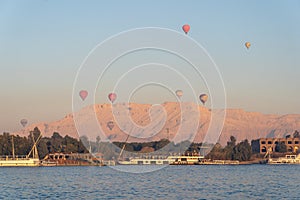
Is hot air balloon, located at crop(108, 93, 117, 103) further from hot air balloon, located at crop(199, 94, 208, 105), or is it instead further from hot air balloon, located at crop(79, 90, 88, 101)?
hot air balloon, located at crop(199, 94, 208, 105)

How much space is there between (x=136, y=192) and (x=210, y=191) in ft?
30.5

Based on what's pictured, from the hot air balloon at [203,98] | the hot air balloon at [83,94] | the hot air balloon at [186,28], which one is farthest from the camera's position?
the hot air balloon at [203,98]

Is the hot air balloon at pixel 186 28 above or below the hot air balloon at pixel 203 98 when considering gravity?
above

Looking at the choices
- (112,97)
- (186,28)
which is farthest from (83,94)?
(186,28)

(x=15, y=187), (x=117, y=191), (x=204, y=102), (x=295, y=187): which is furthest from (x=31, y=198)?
(x=204, y=102)

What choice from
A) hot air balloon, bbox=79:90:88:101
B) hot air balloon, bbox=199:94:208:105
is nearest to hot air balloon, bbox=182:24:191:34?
hot air balloon, bbox=79:90:88:101

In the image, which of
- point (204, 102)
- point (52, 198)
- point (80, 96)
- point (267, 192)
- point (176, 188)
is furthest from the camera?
point (204, 102)

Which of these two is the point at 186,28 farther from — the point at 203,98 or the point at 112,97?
the point at 203,98

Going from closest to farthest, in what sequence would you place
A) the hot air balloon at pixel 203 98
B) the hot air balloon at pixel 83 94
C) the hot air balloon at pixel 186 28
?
the hot air balloon at pixel 186 28, the hot air balloon at pixel 83 94, the hot air balloon at pixel 203 98

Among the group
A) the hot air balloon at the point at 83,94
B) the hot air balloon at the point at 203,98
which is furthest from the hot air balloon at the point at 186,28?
the hot air balloon at the point at 203,98

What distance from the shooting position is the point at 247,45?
15062 cm

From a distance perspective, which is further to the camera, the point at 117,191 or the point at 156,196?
the point at 117,191

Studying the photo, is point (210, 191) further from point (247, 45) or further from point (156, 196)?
point (247, 45)

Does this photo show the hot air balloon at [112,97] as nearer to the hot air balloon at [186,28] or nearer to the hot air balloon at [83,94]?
the hot air balloon at [83,94]
